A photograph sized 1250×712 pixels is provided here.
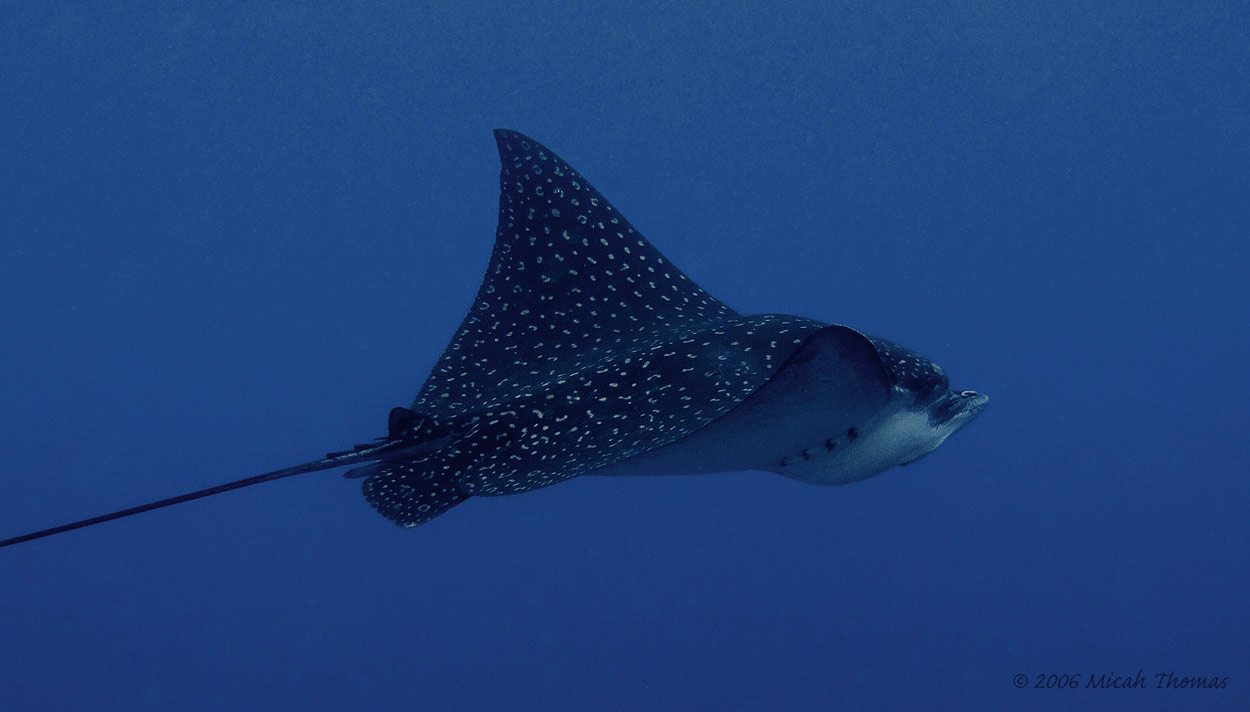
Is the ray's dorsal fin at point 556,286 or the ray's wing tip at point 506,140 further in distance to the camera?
the ray's wing tip at point 506,140

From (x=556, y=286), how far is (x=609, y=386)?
1.00 metres

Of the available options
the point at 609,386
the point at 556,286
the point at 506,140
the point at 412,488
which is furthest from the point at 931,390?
the point at 506,140

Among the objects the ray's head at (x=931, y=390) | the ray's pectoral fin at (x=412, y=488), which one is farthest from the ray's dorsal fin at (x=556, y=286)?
the ray's head at (x=931, y=390)

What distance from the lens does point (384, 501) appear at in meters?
2.87

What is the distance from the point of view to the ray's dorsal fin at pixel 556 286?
3.55 meters

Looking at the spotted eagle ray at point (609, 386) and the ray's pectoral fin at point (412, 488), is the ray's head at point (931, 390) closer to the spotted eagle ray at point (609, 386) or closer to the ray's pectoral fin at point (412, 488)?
the spotted eagle ray at point (609, 386)

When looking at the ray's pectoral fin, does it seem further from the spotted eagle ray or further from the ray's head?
the ray's head

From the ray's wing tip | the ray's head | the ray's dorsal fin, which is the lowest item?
the ray's head

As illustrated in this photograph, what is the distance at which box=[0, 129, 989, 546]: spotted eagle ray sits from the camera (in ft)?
8.54

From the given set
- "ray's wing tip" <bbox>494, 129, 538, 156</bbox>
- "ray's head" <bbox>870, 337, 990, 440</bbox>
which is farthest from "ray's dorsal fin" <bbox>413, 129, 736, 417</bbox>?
"ray's head" <bbox>870, 337, 990, 440</bbox>

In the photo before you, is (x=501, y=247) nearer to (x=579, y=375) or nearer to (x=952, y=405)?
(x=579, y=375)

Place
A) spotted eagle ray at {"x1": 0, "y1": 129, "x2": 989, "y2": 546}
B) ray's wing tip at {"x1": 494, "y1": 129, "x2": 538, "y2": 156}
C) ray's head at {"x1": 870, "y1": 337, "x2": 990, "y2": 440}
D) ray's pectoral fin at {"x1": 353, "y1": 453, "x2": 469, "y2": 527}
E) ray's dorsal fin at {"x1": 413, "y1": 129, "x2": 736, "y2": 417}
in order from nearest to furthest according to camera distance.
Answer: spotted eagle ray at {"x1": 0, "y1": 129, "x2": 989, "y2": 546}, ray's pectoral fin at {"x1": 353, "y1": 453, "x2": 469, "y2": 527}, ray's head at {"x1": 870, "y1": 337, "x2": 990, "y2": 440}, ray's dorsal fin at {"x1": 413, "y1": 129, "x2": 736, "y2": 417}, ray's wing tip at {"x1": 494, "y1": 129, "x2": 538, "y2": 156}

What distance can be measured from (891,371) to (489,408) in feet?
5.55

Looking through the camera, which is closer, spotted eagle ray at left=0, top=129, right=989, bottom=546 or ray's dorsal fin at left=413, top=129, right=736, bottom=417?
spotted eagle ray at left=0, top=129, right=989, bottom=546
